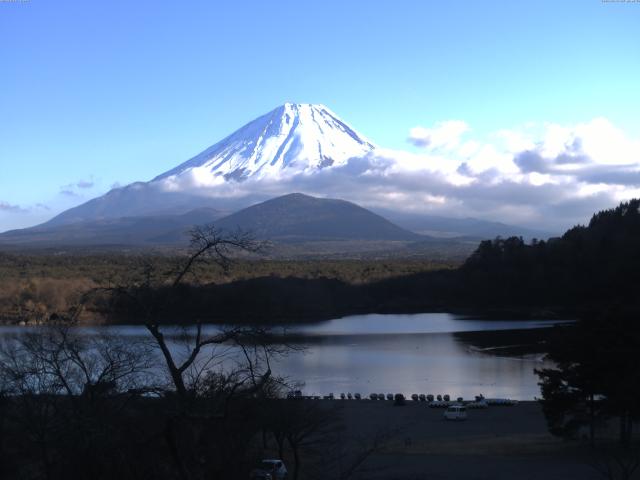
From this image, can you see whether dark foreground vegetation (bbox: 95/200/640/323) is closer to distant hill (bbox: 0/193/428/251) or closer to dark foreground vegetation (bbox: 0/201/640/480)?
dark foreground vegetation (bbox: 0/201/640/480)

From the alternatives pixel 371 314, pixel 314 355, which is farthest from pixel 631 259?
pixel 314 355

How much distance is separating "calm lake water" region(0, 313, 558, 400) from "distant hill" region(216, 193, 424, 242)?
9728 centimetres

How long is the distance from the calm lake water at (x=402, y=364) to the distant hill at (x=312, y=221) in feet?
319

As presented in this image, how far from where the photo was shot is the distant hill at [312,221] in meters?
140

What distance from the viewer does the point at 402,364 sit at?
25906mm

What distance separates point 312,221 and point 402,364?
125 meters

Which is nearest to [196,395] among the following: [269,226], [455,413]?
[455,413]

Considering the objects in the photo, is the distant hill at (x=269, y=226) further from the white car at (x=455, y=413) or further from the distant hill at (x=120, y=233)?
the white car at (x=455, y=413)

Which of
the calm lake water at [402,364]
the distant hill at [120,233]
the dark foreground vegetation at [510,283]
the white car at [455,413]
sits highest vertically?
the distant hill at [120,233]

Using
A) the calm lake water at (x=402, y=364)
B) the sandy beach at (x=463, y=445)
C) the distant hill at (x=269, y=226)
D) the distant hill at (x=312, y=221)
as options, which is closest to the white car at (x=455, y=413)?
the sandy beach at (x=463, y=445)

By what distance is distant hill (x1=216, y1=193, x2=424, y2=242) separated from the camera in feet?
461

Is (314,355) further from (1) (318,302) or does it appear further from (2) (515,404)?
(1) (318,302)

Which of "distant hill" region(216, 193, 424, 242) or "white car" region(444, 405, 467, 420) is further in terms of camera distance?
"distant hill" region(216, 193, 424, 242)

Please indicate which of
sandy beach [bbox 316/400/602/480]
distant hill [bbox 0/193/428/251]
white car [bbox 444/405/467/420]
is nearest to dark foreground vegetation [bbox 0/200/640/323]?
sandy beach [bbox 316/400/602/480]
